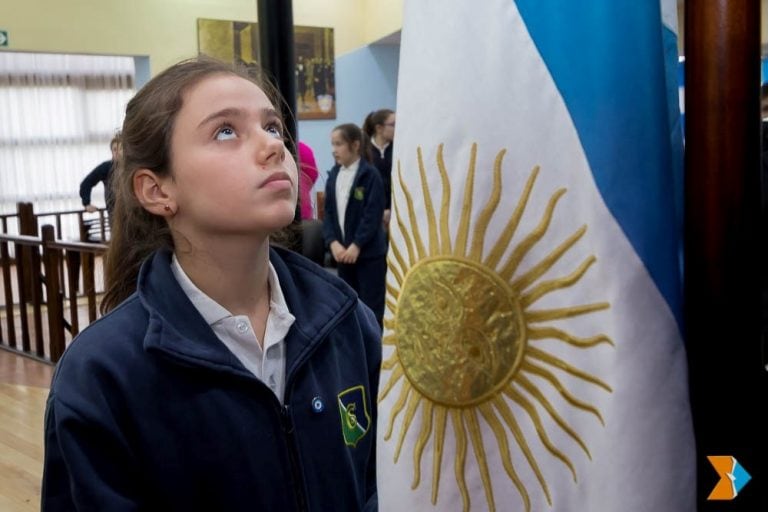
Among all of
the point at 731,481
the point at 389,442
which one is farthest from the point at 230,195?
the point at 731,481

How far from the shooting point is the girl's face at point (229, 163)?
3.99ft

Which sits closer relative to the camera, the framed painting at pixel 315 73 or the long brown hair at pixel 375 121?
the long brown hair at pixel 375 121

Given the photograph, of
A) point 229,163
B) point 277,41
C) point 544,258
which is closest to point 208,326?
point 229,163

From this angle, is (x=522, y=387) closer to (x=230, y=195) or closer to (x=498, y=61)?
(x=498, y=61)

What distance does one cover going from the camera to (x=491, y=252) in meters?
0.82

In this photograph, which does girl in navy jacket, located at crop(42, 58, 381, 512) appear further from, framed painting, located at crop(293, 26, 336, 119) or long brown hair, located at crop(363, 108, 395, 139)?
framed painting, located at crop(293, 26, 336, 119)

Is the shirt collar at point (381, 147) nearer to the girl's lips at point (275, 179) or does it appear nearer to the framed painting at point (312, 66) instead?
the girl's lips at point (275, 179)

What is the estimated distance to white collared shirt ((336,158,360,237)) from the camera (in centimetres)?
530

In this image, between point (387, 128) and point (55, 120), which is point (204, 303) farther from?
point (55, 120)

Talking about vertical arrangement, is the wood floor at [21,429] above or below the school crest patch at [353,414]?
below

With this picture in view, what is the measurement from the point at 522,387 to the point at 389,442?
180mm

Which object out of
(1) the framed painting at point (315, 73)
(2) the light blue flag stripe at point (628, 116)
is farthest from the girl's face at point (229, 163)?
(1) the framed painting at point (315, 73)

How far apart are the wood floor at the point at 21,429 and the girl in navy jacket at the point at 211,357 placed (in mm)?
2416

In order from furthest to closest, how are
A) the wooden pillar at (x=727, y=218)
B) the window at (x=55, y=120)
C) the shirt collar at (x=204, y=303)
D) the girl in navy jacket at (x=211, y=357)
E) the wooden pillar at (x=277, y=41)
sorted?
the window at (x=55, y=120) → the wooden pillar at (x=277, y=41) → the shirt collar at (x=204, y=303) → the girl in navy jacket at (x=211, y=357) → the wooden pillar at (x=727, y=218)
